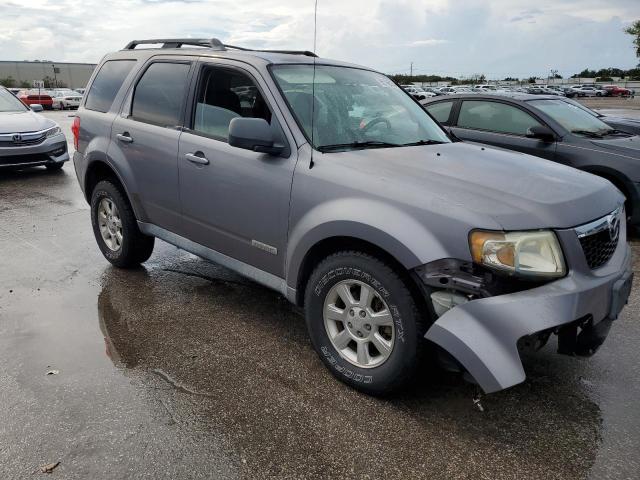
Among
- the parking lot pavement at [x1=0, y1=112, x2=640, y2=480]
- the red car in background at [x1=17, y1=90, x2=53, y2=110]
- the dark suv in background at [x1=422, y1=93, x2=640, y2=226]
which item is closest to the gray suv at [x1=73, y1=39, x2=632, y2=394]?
the parking lot pavement at [x1=0, y1=112, x2=640, y2=480]

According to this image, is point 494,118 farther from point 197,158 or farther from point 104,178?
point 104,178

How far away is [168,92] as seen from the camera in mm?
4203

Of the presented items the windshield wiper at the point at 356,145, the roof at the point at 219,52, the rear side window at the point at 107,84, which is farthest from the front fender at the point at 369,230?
the rear side window at the point at 107,84

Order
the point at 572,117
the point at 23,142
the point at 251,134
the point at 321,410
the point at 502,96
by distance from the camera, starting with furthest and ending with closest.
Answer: the point at 23,142 < the point at 502,96 < the point at 572,117 < the point at 251,134 < the point at 321,410

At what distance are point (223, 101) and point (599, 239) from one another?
2572 millimetres

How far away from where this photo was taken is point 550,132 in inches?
255

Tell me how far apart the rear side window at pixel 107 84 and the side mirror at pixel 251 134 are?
80.5 inches

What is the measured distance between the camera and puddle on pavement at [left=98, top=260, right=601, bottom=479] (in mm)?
2484

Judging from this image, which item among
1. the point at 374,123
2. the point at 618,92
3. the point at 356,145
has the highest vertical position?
the point at 374,123

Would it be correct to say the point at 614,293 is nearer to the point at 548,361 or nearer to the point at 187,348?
the point at 548,361

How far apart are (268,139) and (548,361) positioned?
2.24m

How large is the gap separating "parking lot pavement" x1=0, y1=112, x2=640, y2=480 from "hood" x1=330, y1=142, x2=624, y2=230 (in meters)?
1.05

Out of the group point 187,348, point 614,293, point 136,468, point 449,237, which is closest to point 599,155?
point 614,293

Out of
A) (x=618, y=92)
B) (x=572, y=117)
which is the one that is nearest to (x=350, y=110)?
(x=572, y=117)
